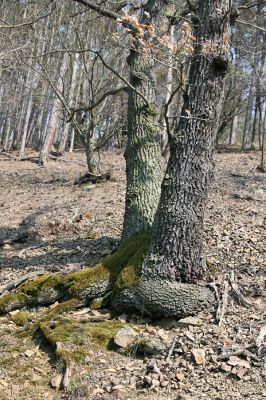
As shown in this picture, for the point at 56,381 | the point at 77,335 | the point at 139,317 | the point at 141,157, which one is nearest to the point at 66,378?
the point at 56,381

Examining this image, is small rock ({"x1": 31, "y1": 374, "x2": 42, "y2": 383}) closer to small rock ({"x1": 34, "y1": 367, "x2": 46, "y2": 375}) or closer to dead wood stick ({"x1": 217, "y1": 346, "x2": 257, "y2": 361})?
small rock ({"x1": 34, "y1": 367, "x2": 46, "y2": 375})

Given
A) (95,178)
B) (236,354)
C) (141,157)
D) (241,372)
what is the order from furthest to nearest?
(95,178) < (141,157) < (236,354) < (241,372)

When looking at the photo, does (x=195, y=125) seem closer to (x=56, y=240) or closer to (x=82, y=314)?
(x=82, y=314)

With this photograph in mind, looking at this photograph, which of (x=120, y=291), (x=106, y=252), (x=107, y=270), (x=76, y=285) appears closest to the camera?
(x=120, y=291)

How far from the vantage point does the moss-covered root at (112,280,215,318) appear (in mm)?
4535

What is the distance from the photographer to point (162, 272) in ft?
15.2

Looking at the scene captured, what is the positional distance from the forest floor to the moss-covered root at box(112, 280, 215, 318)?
0.48 ft

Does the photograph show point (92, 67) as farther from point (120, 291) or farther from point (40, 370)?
point (40, 370)

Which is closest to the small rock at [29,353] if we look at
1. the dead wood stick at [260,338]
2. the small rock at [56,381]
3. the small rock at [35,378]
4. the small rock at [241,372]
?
the small rock at [35,378]

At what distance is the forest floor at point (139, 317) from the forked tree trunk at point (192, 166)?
1.84 feet

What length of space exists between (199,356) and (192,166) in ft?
6.35

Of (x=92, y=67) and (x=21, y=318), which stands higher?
(x=92, y=67)

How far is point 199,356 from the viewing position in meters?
3.89

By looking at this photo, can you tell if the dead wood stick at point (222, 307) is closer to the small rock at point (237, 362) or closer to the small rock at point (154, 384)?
the small rock at point (237, 362)
